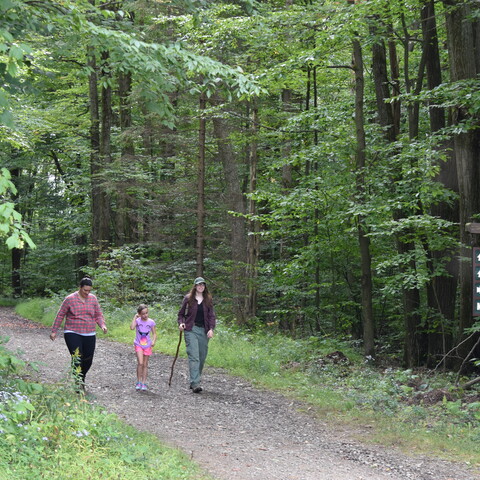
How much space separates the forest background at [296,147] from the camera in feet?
24.6

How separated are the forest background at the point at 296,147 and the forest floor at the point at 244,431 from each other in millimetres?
3386

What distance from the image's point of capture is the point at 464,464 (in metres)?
7.24

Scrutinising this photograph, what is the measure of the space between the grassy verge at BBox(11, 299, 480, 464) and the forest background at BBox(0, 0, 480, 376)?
1.07 m

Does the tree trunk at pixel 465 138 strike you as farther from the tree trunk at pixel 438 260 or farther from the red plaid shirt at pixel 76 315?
the red plaid shirt at pixel 76 315

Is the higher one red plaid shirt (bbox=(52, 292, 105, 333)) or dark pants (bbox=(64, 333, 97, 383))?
red plaid shirt (bbox=(52, 292, 105, 333))

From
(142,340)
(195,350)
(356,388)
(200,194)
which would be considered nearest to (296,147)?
(200,194)

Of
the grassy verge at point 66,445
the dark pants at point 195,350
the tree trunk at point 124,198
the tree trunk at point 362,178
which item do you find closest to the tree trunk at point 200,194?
the tree trunk at point 124,198

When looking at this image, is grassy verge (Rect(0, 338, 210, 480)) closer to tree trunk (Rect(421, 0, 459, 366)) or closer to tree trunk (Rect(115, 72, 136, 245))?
tree trunk (Rect(421, 0, 459, 366))

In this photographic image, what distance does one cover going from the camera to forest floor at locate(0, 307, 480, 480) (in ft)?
22.1

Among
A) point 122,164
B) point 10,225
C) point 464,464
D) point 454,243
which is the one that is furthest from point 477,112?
point 122,164

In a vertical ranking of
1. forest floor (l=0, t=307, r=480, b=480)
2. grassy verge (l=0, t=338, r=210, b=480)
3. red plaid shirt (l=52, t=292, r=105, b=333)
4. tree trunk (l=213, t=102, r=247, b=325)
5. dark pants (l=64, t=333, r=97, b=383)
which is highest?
tree trunk (l=213, t=102, r=247, b=325)

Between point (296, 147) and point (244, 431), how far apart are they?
13.1 metres

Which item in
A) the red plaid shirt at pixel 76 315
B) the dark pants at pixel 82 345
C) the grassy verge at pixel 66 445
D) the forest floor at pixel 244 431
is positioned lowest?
the forest floor at pixel 244 431

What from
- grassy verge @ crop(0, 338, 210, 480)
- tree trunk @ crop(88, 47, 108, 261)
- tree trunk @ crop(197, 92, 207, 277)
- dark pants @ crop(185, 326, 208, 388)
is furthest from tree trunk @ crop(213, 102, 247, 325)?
grassy verge @ crop(0, 338, 210, 480)
